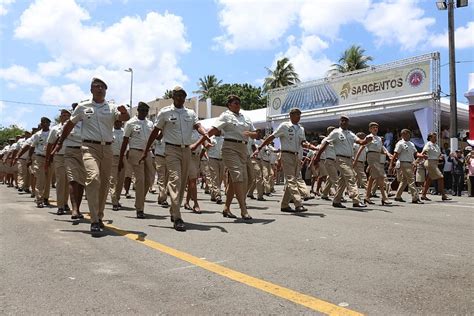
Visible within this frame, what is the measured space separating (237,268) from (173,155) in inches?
110

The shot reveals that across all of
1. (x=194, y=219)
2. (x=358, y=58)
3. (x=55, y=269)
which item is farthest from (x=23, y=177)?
(x=358, y=58)

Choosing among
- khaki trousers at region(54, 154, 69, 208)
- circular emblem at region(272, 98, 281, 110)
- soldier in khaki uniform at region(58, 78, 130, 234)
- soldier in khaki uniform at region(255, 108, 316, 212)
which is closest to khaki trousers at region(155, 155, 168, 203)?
khaki trousers at region(54, 154, 69, 208)

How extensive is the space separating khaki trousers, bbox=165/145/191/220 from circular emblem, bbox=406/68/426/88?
549 inches

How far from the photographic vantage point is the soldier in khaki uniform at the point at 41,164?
9.88 metres

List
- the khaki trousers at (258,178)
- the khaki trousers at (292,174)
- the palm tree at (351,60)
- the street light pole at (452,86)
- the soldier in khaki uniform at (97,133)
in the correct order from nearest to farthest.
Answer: the soldier in khaki uniform at (97,133), the khaki trousers at (292,174), the khaki trousers at (258,178), the street light pole at (452,86), the palm tree at (351,60)

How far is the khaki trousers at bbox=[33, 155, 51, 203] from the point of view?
9852 millimetres

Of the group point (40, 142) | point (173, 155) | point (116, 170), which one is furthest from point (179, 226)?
point (40, 142)

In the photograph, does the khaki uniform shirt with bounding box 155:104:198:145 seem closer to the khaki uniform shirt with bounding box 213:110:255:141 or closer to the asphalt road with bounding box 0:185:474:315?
the khaki uniform shirt with bounding box 213:110:255:141

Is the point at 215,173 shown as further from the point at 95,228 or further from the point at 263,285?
the point at 263,285

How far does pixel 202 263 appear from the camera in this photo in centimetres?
439

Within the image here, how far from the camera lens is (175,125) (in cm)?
671

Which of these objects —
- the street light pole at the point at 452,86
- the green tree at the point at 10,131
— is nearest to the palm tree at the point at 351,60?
the street light pole at the point at 452,86

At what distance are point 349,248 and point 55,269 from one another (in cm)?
297

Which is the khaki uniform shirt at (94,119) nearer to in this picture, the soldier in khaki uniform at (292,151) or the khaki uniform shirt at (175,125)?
the khaki uniform shirt at (175,125)
